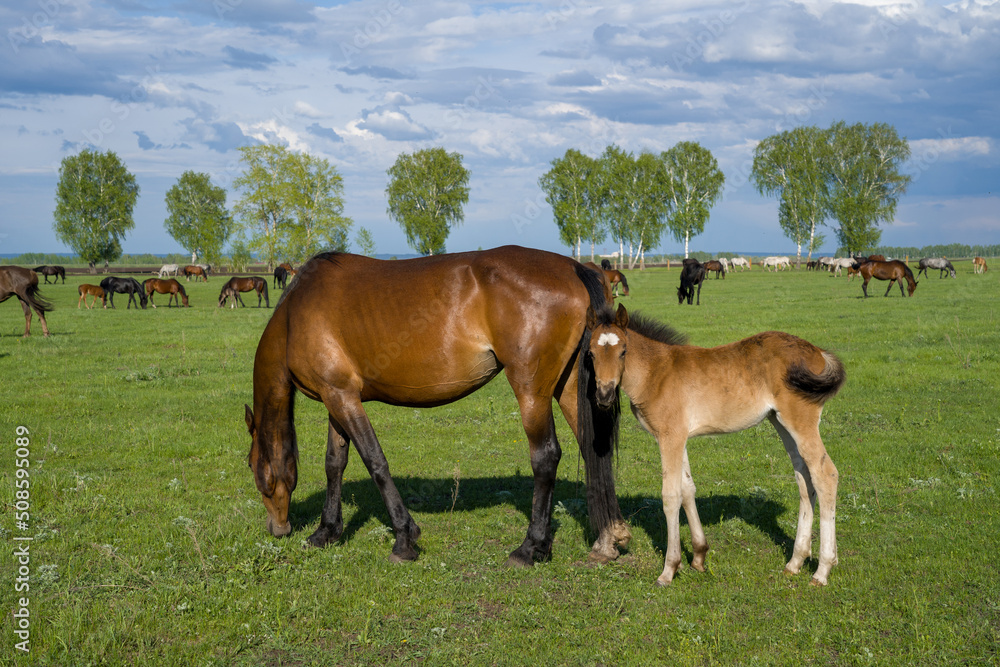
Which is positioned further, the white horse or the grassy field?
the white horse

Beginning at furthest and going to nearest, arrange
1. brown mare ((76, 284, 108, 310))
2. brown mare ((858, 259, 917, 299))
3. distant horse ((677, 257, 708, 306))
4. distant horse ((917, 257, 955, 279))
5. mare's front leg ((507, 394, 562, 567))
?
distant horse ((917, 257, 955, 279))
brown mare ((76, 284, 108, 310))
brown mare ((858, 259, 917, 299))
distant horse ((677, 257, 708, 306))
mare's front leg ((507, 394, 562, 567))

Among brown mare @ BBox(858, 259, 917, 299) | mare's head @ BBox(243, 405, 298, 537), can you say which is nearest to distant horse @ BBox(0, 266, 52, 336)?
mare's head @ BBox(243, 405, 298, 537)

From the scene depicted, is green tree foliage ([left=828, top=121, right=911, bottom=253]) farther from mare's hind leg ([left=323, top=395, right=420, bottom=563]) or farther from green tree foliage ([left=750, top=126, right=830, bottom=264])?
mare's hind leg ([left=323, top=395, right=420, bottom=563])

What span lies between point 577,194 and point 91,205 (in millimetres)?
56425

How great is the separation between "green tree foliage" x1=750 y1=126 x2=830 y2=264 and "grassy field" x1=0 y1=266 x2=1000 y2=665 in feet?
243

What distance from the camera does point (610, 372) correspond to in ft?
16.4

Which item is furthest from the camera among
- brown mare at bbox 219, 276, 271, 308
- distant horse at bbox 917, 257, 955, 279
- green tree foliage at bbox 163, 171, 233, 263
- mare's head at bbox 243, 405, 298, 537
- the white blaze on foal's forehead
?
green tree foliage at bbox 163, 171, 233, 263

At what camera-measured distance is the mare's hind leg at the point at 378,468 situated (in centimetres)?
589

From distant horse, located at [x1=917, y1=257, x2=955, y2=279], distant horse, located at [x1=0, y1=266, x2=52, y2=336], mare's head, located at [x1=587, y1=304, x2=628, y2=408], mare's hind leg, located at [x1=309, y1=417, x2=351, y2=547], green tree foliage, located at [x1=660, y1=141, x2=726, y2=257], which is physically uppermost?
green tree foliage, located at [x1=660, y1=141, x2=726, y2=257]

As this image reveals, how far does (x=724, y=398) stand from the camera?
5.40 m

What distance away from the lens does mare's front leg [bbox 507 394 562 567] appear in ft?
19.0

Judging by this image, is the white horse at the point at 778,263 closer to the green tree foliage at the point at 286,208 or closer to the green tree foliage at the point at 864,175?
the green tree foliage at the point at 864,175

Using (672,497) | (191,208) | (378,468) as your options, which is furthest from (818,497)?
(191,208)

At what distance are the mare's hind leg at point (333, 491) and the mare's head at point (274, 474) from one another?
0.31 m
